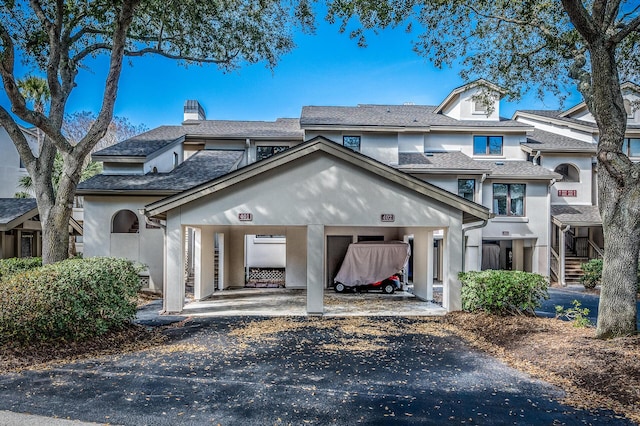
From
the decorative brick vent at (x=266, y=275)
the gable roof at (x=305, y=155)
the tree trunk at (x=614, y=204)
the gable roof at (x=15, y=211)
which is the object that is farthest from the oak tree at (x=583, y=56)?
the gable roof at (x=15, y=211)

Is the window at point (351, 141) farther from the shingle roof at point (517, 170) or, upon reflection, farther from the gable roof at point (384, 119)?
the shingle roof at point (517, 170)

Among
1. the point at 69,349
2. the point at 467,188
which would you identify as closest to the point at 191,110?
the point at 467,188

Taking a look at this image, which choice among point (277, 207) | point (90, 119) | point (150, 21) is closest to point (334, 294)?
point (277, 207)

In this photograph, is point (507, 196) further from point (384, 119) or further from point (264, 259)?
point (264, 259)

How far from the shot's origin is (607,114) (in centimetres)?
812

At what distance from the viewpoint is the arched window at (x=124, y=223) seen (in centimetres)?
1716

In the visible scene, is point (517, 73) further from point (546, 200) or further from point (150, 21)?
point (150, 21)

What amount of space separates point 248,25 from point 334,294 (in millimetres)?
10315

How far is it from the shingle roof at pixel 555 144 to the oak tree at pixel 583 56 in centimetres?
711

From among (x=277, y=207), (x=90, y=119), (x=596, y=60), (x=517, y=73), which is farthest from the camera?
(x=90, y=119)

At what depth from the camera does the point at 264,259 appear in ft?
64.0

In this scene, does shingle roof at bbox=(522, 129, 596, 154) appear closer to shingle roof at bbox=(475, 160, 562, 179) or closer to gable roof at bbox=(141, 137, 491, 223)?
shingle roof at bbox=(475, 160, 562, 179)

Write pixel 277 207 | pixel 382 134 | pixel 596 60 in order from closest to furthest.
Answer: pixel 596 60 → pixel 277 207 → pixel 382 134

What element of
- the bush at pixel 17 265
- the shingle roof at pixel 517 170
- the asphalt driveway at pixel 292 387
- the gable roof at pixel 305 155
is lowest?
the asphalt driveway at pixel 292 387
